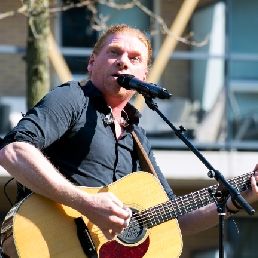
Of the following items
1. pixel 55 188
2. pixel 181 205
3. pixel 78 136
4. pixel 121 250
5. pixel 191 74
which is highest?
pixel 78 136

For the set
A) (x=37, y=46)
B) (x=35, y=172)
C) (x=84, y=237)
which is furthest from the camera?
(x=37, y=46)

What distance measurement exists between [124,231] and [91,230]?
10.1 inches

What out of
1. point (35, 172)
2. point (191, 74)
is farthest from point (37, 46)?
point (191, 74)

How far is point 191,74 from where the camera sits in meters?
11.6

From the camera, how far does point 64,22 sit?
11.5 m

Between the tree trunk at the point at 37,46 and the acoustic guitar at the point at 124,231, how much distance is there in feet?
9.16

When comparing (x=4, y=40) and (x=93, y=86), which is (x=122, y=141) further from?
(x=4, y=40)

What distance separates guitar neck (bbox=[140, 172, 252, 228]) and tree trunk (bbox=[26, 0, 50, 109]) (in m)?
2.77

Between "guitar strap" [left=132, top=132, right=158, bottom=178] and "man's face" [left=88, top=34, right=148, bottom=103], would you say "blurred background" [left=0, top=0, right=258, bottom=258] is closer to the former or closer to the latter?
"guitar strap" [left=132, top=132, right=158, bottom=178]

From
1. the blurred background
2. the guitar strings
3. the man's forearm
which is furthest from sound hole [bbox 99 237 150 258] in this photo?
the blurred background

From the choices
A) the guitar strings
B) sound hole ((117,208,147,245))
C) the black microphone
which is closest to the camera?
the black microphone

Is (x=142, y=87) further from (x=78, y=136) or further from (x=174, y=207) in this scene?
(x=174, y=207)

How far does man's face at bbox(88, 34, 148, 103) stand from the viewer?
4316mm

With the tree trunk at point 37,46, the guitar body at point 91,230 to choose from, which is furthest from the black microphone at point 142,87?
the tree trunk at point 37,46
